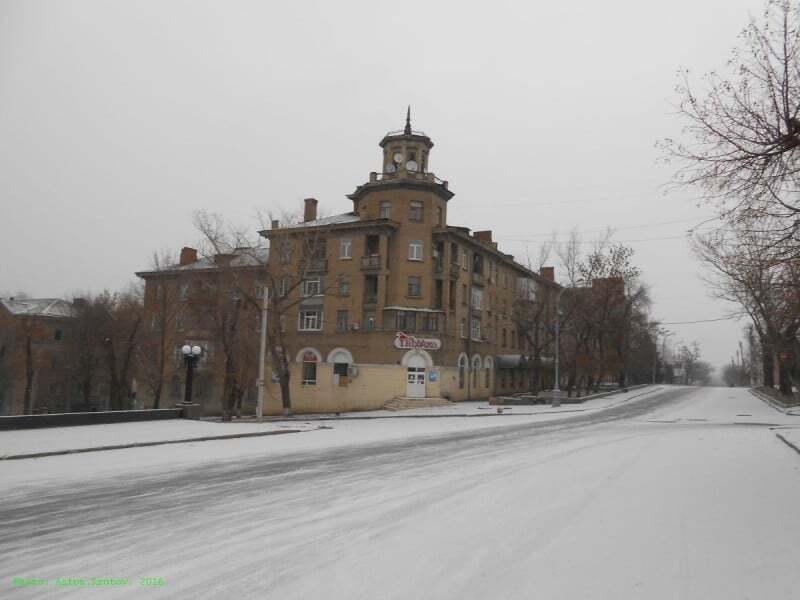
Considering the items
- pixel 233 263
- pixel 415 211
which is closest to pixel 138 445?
pixel 415 211

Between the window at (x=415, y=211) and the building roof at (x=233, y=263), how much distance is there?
12008 mm

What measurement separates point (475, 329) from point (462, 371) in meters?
4.90

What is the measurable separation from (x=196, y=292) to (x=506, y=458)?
105 feet

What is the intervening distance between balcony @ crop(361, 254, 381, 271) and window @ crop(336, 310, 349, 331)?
393cm

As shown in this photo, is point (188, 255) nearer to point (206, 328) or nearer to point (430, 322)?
point (206, 328)

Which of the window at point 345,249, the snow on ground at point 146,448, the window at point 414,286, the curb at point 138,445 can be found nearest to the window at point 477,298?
the window at point 414,286

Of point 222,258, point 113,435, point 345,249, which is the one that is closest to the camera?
point 113,435

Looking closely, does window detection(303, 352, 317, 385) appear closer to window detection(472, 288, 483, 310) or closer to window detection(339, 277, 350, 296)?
window detection(339, 277, 350, 296)

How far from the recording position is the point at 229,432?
20312 millimetres

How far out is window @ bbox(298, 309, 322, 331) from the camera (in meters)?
49.3

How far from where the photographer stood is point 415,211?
4834cm

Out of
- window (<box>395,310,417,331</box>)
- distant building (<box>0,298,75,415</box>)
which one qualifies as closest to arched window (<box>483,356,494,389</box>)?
window (<box>395,310,417,331</box>)

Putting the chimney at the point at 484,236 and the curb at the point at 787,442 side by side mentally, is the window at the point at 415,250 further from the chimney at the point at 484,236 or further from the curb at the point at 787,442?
the curb at the point at 787,442

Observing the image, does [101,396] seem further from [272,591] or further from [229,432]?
[272,591]
